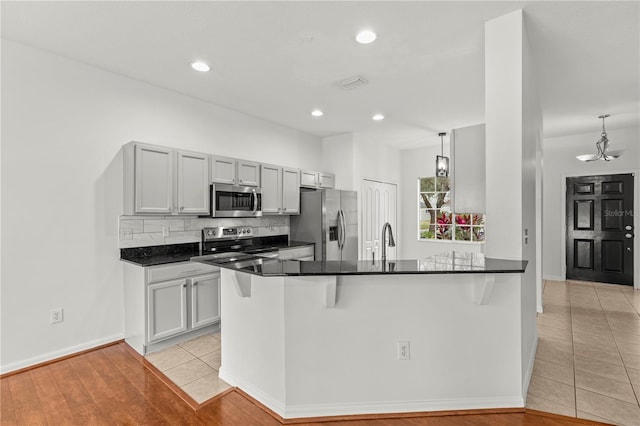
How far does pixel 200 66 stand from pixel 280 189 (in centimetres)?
199

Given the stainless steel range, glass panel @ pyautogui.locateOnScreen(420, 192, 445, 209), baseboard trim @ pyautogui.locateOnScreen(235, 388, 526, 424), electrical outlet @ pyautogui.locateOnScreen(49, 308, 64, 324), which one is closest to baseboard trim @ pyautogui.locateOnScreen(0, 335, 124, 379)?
electrical outlet @ pyautogui.locateOnScreen(49, 308, 64, 324)

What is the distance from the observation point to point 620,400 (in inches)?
88.3

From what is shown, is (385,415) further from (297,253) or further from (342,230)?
(342,230)

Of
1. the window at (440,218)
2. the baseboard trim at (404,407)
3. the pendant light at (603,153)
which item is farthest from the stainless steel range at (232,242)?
the pendant light at (603,153)

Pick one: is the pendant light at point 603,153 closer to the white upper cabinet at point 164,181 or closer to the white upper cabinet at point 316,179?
the white upper cabinet at point 316,179

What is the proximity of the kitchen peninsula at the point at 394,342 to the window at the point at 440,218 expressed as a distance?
4613 mm

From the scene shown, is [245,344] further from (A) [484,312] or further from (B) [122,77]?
(B) [122,77]

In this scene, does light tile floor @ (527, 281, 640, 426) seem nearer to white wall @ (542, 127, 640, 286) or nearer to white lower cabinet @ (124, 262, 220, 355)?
white wall @ (542, 127, 640, 286)

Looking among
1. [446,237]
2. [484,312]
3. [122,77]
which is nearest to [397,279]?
[484,312]

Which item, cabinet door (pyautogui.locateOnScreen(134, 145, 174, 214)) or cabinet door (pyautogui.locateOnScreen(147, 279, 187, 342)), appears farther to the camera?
cabinet door (pyautogui.locateOnScreen(134, 145, 174, 214))

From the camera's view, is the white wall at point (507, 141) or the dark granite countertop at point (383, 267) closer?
the dark granite countertop at point (383, 267)

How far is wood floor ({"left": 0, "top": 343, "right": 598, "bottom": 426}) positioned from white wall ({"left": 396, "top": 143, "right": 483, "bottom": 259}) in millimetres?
4863

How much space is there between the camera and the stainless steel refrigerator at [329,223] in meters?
4.89

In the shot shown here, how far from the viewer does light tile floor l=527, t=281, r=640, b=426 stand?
218cm
